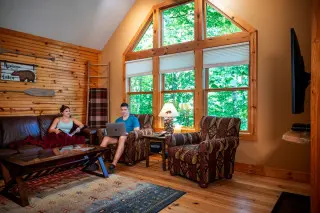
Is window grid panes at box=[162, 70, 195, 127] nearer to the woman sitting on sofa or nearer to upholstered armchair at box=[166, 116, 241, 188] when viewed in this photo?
upholstered armchair at box=[166, 116, 241, 188]

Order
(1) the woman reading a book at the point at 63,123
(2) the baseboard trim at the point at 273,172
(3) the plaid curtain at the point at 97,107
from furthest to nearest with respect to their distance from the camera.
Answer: (3) the plaid curtain at the point at 97,107, (1) the woman reading a book at the point at 63,123, (2) the baseboard trim at the point at 273,172

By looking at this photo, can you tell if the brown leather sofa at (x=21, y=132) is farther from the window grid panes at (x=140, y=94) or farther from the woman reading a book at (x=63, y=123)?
the window grid panes at (x=140, y=94)

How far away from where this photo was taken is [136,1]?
16.6ft

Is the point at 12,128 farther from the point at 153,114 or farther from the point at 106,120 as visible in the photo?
the point at 153,114

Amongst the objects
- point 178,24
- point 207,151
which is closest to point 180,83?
point 178,24

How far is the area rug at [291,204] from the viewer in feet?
7.03

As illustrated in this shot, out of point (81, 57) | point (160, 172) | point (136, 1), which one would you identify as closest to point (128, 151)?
point (160, 172)

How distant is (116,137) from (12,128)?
1.67 meters

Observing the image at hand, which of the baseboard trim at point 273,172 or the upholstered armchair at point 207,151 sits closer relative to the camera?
the upholstered armchair at point 207,151

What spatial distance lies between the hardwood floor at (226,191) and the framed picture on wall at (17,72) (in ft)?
8.31

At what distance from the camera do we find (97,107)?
5.39m

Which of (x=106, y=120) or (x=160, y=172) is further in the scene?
(x=106, y=120)

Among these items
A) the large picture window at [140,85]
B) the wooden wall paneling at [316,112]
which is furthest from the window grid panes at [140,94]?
the wooden wall paneling at [316,112]

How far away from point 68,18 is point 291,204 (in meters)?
4.75
